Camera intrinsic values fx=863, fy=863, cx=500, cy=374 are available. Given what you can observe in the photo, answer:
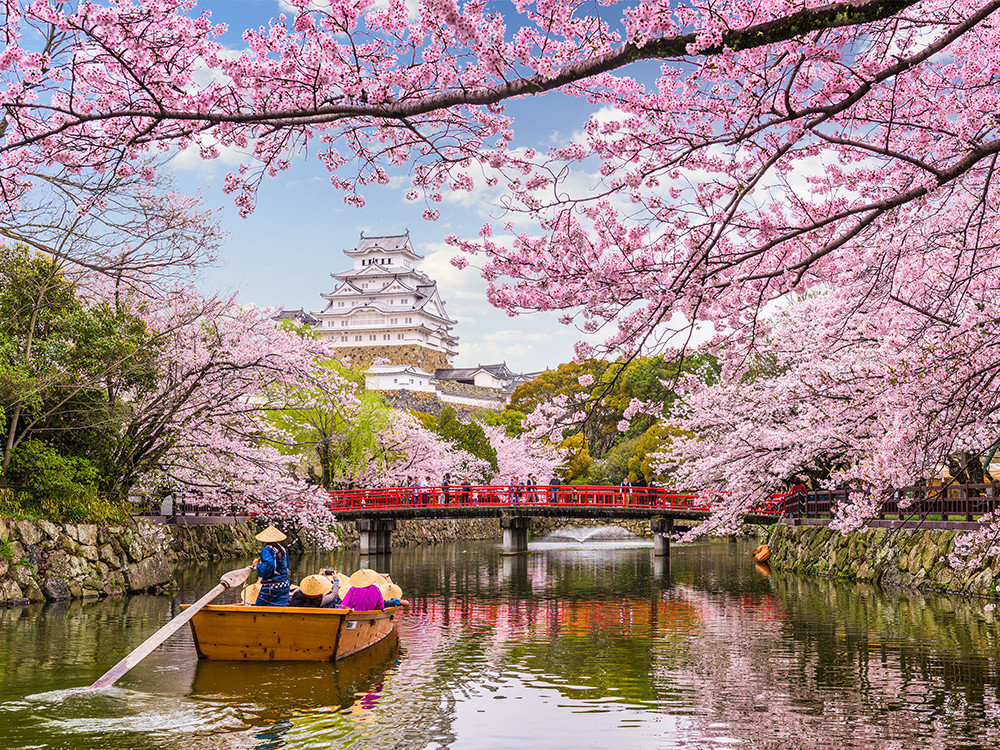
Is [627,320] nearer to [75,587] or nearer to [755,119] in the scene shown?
[755,119]

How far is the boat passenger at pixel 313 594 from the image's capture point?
11.2 meters

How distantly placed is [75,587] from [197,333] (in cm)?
579

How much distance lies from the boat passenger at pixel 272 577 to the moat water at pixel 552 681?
891 millimetres

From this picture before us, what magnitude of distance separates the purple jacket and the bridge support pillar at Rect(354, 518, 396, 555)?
22027 mm

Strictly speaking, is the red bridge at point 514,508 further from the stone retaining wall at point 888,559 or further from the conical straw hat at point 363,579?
the conical straw hat at point 363,579

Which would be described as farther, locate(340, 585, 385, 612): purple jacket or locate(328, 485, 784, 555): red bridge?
locate(328, 485, 784, 555): red bridge

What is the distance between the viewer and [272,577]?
1123 cm

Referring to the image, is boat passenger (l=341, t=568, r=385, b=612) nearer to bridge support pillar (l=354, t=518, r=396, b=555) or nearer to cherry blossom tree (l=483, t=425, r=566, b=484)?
bridge support pillar (l=354, t=518, r=396, b=555)

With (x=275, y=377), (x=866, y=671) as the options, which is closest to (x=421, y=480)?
(x=275, y=377)

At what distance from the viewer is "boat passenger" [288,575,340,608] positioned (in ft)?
36.7

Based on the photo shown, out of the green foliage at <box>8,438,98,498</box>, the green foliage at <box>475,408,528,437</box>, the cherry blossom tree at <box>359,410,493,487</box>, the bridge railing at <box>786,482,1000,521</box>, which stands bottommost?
the bridge railing at <box>786,482,1000,521</box>

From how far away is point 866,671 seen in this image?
10344 millimetres

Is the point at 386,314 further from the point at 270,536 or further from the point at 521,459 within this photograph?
the point at 270,536

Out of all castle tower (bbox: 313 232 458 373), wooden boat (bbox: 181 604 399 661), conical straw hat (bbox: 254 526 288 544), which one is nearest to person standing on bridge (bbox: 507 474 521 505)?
conical straw hat (bbox: 254 526 288 544)
